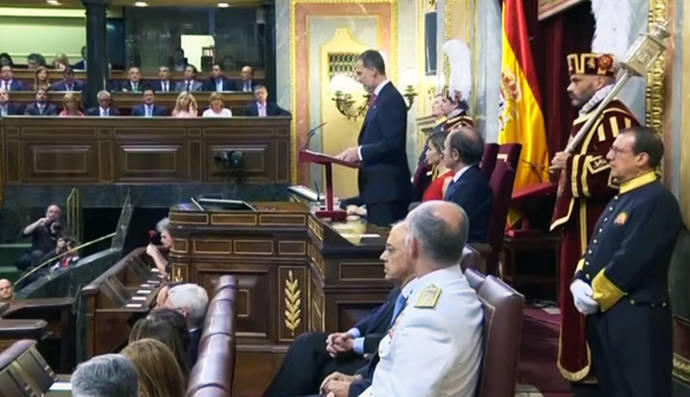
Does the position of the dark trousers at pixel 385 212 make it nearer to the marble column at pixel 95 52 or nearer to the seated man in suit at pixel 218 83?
the seated man in suit at pixel 218 83

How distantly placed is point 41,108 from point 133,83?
160 centimetres

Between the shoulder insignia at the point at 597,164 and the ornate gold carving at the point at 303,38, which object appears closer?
the shoulder insignia at the point at 597,164

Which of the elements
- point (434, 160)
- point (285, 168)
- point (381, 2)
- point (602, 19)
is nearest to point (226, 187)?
point (285, 168)

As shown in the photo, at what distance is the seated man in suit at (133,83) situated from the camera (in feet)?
38.2

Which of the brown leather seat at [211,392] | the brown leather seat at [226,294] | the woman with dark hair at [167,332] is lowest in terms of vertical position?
the woman with dark hair at [167,332]

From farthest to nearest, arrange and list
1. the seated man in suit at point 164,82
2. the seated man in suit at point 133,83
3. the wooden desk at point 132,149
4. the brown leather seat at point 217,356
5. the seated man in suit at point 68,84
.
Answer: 1. the seated man in suit at point 164,82
2. the seated man in suit at point 133,83
3. the seated man in suit at point 68,84
4. the wooden desk at point 132,149
5. the brown leather seat at point 217,356

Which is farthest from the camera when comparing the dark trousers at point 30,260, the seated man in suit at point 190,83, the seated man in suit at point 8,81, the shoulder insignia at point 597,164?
the seated man in suit at point 190,83

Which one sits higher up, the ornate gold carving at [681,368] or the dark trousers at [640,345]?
the dark trousers at [640,345]

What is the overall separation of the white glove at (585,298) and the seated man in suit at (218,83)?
8929 mm

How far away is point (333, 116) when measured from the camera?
10.8 m

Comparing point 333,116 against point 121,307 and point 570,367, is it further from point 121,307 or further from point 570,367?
point 570,367

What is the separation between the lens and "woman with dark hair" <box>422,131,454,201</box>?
4215 mm

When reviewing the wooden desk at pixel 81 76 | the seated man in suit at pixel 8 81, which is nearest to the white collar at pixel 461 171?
the wooden desk at pixel 81 76

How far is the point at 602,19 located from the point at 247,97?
24.9 feet
